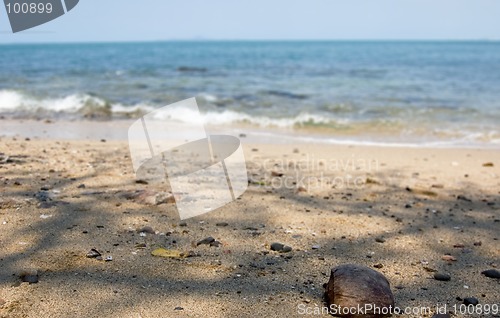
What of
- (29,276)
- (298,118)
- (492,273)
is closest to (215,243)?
(29,276)

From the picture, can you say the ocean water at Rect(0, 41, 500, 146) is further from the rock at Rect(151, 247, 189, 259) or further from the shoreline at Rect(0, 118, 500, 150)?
the rock at Rect(151, 247, 189, 259)

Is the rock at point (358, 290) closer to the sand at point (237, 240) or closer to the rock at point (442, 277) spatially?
the sand at point (237, 240)

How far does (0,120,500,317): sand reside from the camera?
2.07 m

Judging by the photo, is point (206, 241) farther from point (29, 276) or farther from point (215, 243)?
point (29, 276)

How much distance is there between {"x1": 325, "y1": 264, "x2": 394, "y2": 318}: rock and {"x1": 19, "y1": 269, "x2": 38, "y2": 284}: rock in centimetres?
134

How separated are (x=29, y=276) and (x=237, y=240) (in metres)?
1.15

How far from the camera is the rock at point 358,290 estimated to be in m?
1.94

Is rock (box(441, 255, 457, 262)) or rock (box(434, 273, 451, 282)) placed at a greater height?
rock (box(434, 273, 451, 282))

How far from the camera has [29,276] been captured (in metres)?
2.13

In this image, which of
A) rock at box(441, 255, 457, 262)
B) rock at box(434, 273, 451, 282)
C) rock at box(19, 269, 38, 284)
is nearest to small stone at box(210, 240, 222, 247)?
rock at box(19, 269, 38, 284)

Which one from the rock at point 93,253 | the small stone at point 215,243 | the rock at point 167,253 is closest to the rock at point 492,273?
the small stone at point 215,243

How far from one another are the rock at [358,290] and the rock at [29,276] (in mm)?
1342

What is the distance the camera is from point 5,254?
7.75ft

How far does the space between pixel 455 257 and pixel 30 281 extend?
2.28 m
